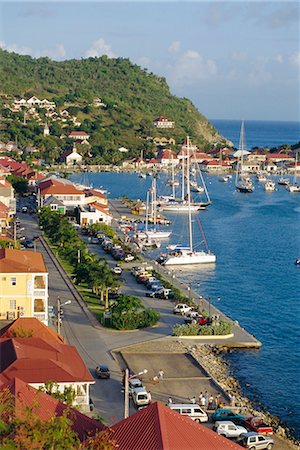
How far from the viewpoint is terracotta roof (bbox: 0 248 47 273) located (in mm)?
18156

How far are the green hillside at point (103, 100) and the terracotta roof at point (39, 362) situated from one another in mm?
55792

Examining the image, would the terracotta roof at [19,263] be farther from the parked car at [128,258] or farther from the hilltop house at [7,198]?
the hilltop house at [7,198]

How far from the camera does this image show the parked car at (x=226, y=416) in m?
13.5

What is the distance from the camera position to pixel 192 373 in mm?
16125

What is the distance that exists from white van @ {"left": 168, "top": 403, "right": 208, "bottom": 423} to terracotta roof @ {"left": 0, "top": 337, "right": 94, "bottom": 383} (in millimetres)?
1573

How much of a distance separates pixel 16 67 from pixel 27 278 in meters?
90.9

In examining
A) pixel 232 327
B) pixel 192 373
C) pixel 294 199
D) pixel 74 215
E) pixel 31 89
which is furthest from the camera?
pixel 31 89

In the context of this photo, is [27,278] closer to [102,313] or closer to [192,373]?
[102,313]

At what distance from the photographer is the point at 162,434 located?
9.20 metres

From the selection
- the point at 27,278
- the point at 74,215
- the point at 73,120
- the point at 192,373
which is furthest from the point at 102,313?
the point at 73,120

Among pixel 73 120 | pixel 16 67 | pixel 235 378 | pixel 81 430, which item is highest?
pixel 16 67

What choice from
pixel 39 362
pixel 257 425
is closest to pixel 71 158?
pixel 39 362

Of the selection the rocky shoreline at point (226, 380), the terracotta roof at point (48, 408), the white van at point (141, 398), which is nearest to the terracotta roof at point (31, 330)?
the white van at point (141, 398)

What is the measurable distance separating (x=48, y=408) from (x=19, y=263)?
333 inches
